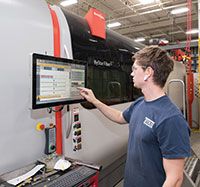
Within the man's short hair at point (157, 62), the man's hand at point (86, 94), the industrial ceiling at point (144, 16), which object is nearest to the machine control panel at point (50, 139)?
the man's hand at point (86, 94)

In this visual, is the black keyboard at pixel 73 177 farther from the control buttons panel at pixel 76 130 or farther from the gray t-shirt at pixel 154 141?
the control buttons panel at pixel 76 130

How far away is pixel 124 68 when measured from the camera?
3.12m

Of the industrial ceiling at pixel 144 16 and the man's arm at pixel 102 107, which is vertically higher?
the industrial ceiling at pixel 144 16

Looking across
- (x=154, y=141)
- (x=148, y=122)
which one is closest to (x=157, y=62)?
(x=148, y=122)

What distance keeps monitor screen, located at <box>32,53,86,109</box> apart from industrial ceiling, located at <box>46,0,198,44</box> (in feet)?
19.2

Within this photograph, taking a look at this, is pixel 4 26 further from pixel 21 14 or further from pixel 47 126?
pixel 47 126

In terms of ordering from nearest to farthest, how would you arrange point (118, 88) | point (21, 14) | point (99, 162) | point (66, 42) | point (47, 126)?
point (21, 14) → point (47, 126) → point (66, 42) → point (99, 162) → point (118, 88)

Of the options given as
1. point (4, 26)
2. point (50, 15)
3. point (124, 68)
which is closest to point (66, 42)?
point (50, 15)

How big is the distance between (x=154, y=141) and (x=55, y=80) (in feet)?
2.71

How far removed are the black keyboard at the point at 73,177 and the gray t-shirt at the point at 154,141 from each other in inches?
13.8

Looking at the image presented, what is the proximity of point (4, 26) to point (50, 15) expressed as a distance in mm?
516

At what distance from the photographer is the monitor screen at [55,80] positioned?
4.51 feet

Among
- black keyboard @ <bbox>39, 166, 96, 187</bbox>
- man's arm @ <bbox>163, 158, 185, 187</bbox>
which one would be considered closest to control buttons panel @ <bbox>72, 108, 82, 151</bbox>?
black keyboard @ <bbox>39, 166, 96, 187</bbox>

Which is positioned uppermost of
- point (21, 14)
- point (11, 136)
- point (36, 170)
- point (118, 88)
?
point (21, 14)
